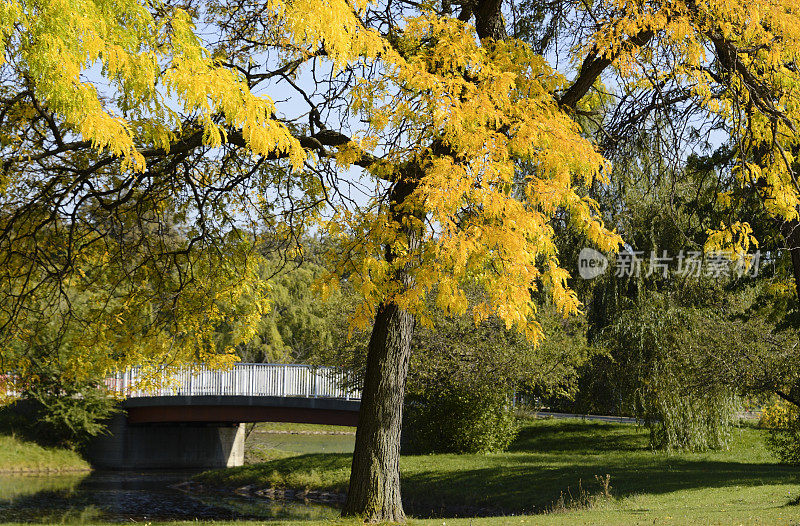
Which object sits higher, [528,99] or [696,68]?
[696,68]

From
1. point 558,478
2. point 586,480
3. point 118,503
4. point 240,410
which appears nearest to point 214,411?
point 240,410

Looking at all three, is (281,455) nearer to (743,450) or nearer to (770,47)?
(743,450)

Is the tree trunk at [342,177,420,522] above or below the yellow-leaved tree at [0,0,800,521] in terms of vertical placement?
below

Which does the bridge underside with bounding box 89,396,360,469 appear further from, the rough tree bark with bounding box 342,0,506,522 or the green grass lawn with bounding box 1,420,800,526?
the rough tree bark with bounding box 342,0,506,522

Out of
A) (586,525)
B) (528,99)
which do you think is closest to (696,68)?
(528,99)

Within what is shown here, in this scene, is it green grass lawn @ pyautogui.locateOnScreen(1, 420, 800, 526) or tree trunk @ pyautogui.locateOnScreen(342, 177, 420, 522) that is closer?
tree trunk @ pyautogui.locateOnScreen(342, 177, 420, 522)

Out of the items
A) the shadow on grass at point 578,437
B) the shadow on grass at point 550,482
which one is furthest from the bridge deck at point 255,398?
A: the shadow on grass at point 550,482

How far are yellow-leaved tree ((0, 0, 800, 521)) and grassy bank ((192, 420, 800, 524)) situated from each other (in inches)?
180

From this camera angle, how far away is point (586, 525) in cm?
1106

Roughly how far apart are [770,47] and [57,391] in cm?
2654

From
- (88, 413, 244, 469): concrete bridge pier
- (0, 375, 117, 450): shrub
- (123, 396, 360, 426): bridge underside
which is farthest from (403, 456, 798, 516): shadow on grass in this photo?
(0, 375, 117, 450): shrub

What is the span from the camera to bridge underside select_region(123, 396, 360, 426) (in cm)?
2738

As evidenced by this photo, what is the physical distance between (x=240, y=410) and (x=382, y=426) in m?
19.6

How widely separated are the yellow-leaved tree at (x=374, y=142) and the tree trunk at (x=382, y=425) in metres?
0.03
